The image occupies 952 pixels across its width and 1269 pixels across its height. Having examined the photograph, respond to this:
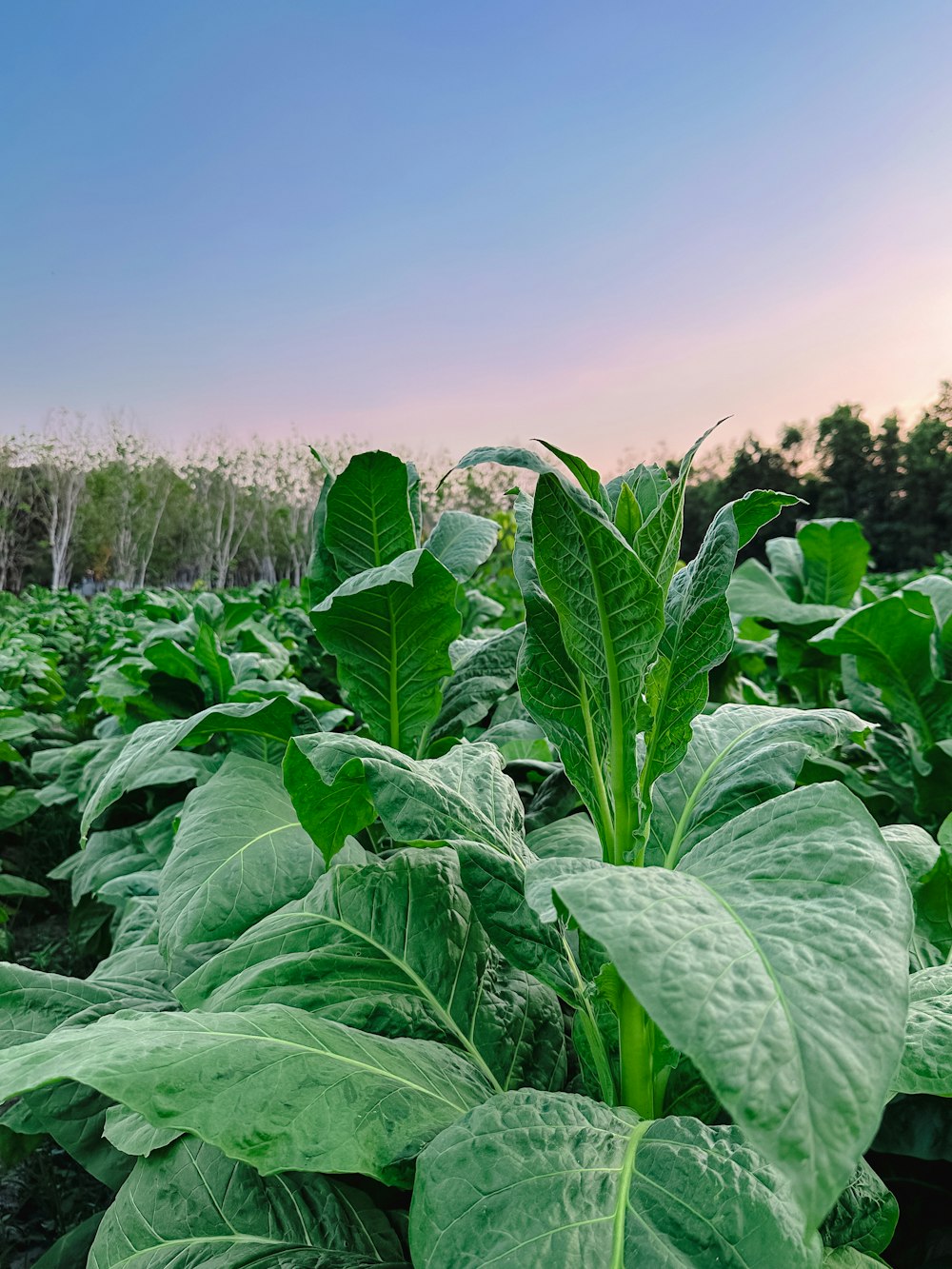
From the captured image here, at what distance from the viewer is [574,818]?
54.0 inches

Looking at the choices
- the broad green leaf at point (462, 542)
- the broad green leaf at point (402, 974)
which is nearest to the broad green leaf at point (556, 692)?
the broad green leaf at point (402, 974)

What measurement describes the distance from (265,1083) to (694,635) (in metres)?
0.61

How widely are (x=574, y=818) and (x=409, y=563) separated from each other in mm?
504

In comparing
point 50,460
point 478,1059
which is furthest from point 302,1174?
point 50,460

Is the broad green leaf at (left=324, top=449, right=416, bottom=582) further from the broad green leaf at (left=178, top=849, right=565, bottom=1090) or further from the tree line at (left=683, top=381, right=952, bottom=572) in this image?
the tree line at (left=683, top=381, right=952, bottom=572)

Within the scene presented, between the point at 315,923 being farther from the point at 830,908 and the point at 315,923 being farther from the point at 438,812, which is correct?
the point at 830,908

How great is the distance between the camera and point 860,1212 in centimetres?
82

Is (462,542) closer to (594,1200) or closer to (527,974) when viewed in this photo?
(527,974)

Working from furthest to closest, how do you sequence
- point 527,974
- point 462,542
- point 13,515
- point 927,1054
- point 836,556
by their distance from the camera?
point 13,515, point 836,556, point 462,542, point 527,974, point 927,1054

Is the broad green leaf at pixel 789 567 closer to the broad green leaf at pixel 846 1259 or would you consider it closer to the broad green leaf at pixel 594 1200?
the broad green leaf at pixel 846 1259

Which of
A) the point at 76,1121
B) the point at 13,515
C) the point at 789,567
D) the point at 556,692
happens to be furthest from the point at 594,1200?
the point at 13,515

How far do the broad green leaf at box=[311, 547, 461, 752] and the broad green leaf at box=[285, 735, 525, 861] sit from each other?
0.33 meters

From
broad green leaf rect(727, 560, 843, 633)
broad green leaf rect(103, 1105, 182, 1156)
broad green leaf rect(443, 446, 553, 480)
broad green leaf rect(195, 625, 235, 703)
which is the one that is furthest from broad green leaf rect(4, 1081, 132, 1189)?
broad green leaf rect(727, 560, 843, 633)

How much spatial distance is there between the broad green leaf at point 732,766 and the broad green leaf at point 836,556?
1680 mm
